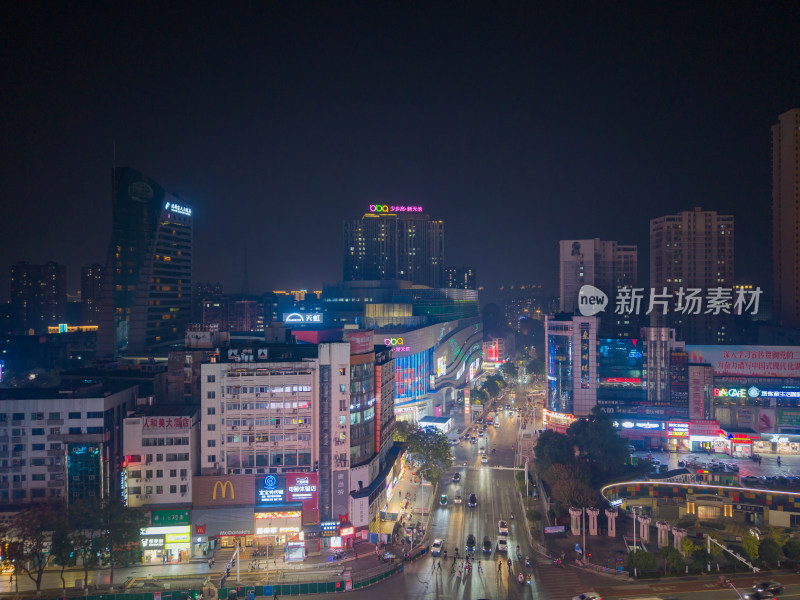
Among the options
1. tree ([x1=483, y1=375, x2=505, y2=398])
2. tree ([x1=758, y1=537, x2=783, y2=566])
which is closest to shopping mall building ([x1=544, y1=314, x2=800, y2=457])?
tree ([x1=483, y1=375, x2=505, y2=398])

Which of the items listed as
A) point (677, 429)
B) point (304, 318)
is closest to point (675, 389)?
point (677, 429)

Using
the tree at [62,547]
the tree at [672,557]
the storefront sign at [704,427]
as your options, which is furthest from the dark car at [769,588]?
the tree at [62,547]

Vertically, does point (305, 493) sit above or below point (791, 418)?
above

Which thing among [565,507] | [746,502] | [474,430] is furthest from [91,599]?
[474,430]

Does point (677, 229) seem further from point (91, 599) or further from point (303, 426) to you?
point (91, 599)

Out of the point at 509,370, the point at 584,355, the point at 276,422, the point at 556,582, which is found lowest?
the point at 556,582

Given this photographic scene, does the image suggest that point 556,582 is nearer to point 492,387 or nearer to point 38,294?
point 492,387
